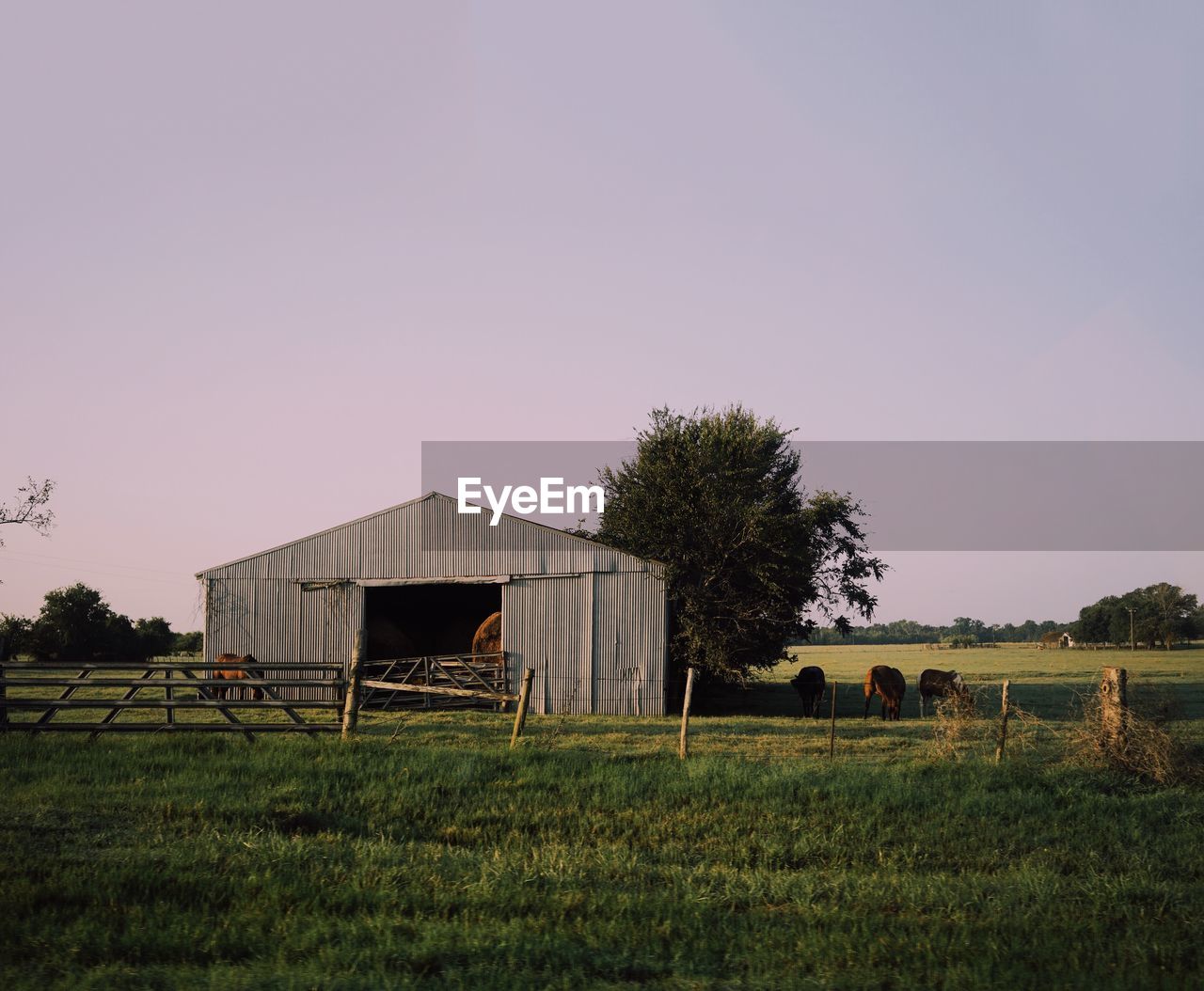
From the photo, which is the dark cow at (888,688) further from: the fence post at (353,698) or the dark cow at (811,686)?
the fence post at (353,698)

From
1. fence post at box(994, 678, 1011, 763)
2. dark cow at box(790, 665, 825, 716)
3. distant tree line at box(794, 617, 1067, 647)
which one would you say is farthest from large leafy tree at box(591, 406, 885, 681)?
distant tree line at box(794, 617, 1067, 647)

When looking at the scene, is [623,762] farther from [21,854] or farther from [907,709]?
[907,709]

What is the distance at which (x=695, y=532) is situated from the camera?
30.1m

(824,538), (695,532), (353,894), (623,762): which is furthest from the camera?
(824,538)

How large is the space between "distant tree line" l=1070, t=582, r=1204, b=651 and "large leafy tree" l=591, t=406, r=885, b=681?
69.4 m

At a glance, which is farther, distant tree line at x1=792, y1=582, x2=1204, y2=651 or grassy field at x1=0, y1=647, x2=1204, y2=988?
distant tree line at x1=792, y1=582, x2=1204, y2=651

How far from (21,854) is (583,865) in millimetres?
4723

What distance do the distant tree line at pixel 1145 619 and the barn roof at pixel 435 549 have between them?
259 ft

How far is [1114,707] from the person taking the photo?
14.1m

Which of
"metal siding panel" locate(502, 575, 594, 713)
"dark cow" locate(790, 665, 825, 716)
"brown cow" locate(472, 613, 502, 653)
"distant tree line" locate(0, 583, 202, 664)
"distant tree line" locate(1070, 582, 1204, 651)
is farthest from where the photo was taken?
"distant tree line" locate(1070, 582, 1204, 651)

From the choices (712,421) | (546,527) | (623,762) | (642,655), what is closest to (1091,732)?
(623,762)

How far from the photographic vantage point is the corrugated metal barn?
25828 millimetres

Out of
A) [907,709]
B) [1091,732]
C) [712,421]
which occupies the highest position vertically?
[712,421]

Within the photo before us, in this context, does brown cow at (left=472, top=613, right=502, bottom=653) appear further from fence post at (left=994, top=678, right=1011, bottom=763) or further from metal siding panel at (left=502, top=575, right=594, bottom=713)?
fence post at (left=994, top=678, right=1011, bottom=763)
